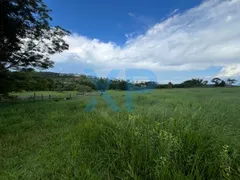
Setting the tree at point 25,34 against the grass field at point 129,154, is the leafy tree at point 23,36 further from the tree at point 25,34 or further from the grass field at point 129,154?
the grass field at point 129,154

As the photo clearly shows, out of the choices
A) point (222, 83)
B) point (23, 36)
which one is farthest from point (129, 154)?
point (222, 83)

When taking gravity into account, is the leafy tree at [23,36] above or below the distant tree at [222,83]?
above

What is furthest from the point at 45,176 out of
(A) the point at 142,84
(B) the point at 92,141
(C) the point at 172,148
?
(A) the point at 142,84

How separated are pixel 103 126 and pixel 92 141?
453 mm

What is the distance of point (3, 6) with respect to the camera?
858 centimetres

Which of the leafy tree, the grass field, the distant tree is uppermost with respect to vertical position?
the leafy tree

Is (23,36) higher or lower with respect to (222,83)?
higher

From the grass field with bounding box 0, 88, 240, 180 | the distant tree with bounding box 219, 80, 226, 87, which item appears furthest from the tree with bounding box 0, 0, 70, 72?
the distant tree with bounding box 219, 80, 226, 87

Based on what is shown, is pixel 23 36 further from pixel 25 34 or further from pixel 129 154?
pixel 129 154

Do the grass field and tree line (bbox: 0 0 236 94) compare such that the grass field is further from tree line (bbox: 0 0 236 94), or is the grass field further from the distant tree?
the distant tree

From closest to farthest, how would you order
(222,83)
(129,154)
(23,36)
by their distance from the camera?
(129,154), (23,36), (222,83)

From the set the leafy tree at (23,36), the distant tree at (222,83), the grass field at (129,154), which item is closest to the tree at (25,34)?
the leafy tree at (23,36)

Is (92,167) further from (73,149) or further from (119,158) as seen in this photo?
(73,149)

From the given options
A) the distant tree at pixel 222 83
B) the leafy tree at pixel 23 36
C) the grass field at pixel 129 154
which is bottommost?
the grass field at pixel 129 154
